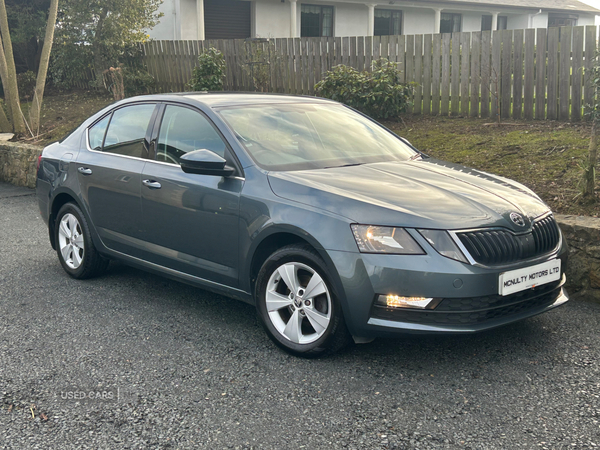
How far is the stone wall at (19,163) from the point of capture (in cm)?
1155

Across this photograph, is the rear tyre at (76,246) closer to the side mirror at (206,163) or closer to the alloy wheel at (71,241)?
the alloy wheel at (71,241)

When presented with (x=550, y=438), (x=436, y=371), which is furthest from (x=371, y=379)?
(x=550, y=438)

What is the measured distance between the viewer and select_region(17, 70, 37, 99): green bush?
1973 centimetres

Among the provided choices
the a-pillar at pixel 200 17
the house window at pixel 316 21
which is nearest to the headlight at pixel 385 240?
the a-pillar at pixel 200 17

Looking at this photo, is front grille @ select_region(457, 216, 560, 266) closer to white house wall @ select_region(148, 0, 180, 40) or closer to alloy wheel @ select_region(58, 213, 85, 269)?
alloy wheel @ select_region(58, 213, 85, 269)

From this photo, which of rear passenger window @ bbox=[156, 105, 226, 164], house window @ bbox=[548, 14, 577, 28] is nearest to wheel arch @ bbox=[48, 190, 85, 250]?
rear passenger window @ bbox=[156, 105, 226, 164]

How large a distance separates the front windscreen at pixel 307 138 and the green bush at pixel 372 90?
506 cm

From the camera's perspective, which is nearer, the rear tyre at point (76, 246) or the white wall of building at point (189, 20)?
the rear tyre at point (76, 246)

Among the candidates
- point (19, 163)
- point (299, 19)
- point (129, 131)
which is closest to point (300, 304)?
point (129, 131)

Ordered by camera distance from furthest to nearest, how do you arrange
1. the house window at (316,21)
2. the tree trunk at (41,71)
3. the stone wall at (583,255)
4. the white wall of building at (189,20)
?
the house window at (316,21)
the white wall of building at (189,20)
the tree trunk at (41,71)
the stone wall at (583,255)

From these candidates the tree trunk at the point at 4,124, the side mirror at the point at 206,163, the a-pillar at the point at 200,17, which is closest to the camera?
the side mirror at the point at 206,163

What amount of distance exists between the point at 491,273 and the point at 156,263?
101 inches

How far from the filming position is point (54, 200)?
19.7 ft

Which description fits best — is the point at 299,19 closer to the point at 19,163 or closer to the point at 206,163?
the point at 19,163
